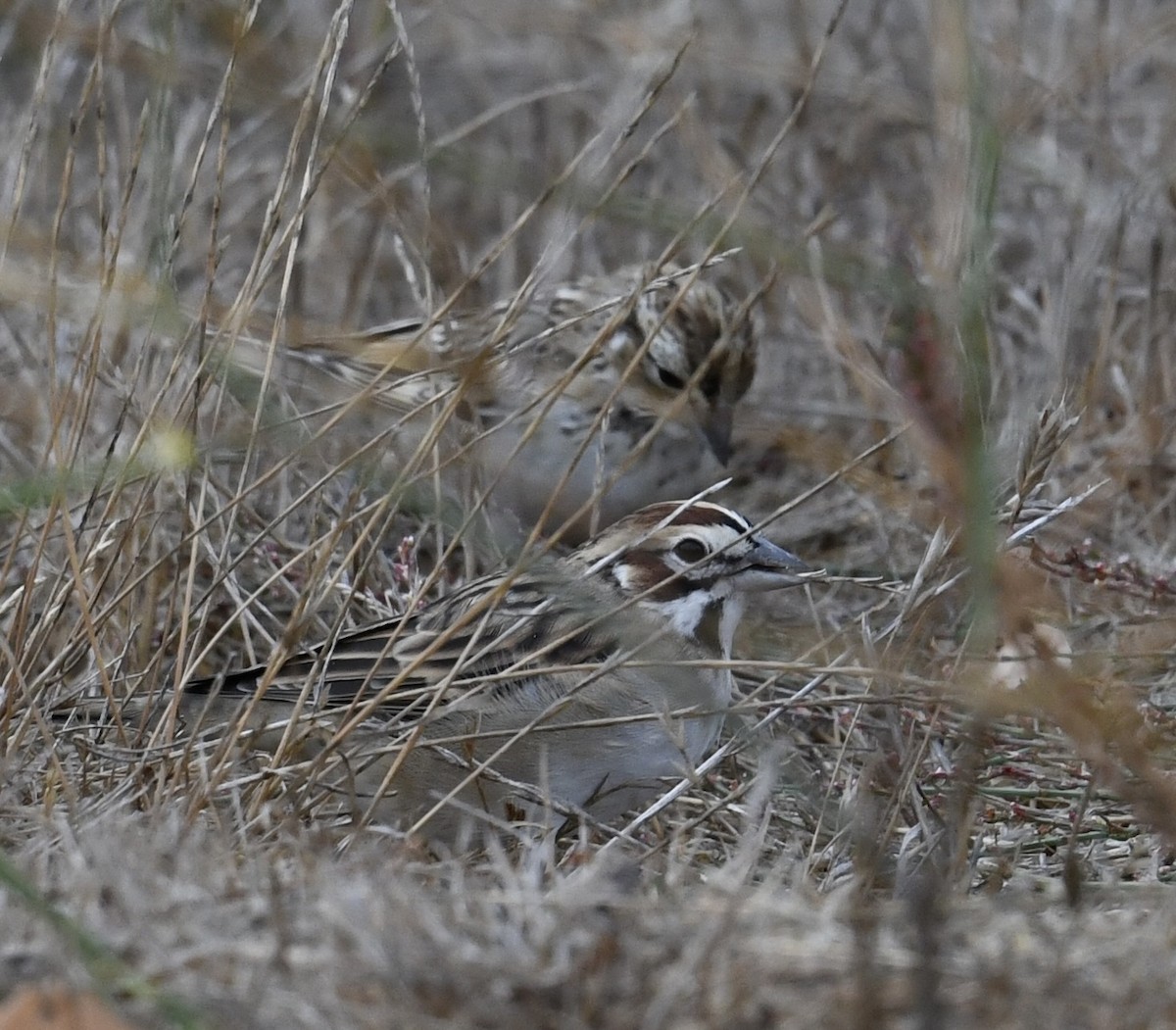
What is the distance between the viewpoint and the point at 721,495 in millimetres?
6398

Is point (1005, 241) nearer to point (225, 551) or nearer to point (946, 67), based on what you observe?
point (946, 67)

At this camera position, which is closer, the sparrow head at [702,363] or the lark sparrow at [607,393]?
the lark sparrow at [607,393]

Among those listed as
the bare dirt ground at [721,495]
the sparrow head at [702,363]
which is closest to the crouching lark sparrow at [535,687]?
the bare dirt ground at [721,495]

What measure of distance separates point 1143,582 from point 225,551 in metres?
2.12

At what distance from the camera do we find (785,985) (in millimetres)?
2656

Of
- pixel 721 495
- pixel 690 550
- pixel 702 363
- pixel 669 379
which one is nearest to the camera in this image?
pixel 690 550

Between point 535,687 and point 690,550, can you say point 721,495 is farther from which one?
point 535,687

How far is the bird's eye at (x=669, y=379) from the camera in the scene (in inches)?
230

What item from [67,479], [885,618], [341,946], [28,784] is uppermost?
[67,479]

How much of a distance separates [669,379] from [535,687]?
1946 mm

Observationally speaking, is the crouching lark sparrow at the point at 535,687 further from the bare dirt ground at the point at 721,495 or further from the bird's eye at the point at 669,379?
the bird's eye at the point at 669,379

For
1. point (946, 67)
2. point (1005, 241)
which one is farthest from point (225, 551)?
point (1005, 241)

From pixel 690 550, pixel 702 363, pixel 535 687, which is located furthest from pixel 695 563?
pixel 702 363

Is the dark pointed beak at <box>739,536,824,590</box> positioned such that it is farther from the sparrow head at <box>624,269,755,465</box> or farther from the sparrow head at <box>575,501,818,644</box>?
the sparrow head at <box>624,269,755,465</box>
